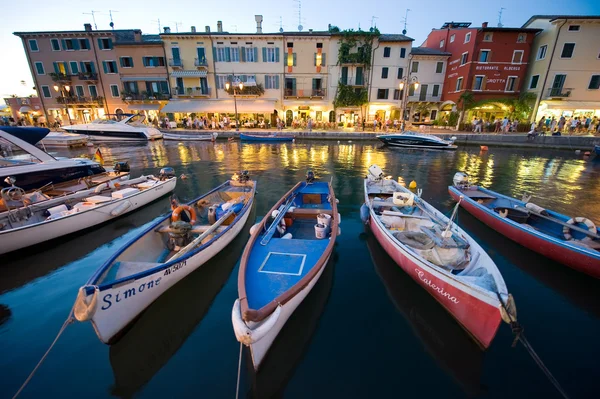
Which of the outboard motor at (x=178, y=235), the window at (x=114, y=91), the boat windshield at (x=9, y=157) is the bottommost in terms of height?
the outboard motor at (x=178, y=235)

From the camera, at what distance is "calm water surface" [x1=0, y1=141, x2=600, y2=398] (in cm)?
401

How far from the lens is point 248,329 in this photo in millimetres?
3441

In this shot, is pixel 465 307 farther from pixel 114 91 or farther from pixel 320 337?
pixel 114 91

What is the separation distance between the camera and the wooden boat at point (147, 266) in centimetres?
405

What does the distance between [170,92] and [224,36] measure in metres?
10.4

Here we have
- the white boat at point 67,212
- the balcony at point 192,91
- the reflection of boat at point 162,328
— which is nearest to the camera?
the reflection of boat at point 162,328

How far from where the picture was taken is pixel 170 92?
35281mm

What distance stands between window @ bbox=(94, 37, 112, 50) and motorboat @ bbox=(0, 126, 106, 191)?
34060 mm

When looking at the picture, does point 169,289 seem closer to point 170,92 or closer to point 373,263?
point 373,263

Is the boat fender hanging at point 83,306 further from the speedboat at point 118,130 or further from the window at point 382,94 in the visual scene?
the window at point 382,94

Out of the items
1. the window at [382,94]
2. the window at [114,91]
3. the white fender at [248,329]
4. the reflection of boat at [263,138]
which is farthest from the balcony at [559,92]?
the window at [114,91]

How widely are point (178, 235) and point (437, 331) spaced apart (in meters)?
6.10

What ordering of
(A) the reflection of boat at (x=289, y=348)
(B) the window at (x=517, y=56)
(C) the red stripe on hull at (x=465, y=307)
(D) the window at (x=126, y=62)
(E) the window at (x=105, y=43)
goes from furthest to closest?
(E) the window at (x=105, y=43), (D) the window at (x=126, y=62), (B) the window at (x=517, y=56), (C) the red stripe on hull at (x=465, y=307), (A) the reflection of boat at (x=289, y=348)

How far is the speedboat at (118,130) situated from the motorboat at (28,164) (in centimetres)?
2017
